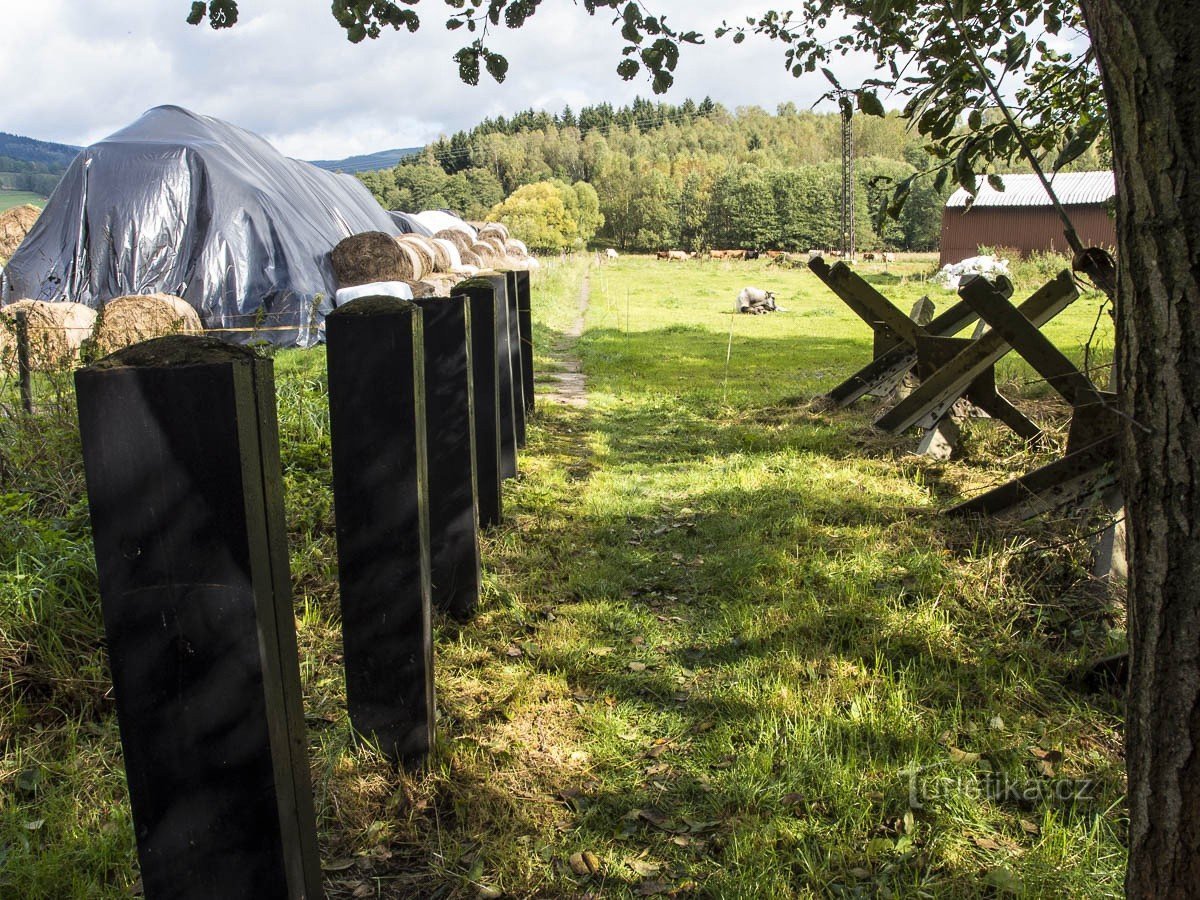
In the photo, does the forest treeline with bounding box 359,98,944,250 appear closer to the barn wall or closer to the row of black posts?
the barn wall

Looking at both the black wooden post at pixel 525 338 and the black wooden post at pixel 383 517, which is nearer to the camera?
the black wooden post at pixel 383 517

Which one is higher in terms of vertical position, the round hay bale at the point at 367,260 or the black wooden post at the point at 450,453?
the round hay bale at the point at 367,260

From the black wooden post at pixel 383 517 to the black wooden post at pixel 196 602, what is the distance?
96 cm

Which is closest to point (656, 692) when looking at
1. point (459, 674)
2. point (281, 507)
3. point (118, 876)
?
point (459, 674)

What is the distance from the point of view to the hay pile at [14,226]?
1716cm

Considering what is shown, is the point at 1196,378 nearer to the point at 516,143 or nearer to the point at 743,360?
the point at 743,360

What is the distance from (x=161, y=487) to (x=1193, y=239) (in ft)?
5.77

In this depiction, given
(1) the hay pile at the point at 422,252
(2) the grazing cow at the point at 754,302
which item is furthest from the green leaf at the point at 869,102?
(2) the grazing cow at the point at 754,302

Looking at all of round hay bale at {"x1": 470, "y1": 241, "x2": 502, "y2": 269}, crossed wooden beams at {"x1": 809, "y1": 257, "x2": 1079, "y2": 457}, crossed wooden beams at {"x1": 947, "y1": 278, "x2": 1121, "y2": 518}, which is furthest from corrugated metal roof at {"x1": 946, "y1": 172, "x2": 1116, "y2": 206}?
crossed wooden beams at {"x1": 947, "y1": 278, "x2": 1121, "y2": 518}

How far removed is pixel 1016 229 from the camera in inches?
1435

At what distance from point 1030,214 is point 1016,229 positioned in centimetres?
79

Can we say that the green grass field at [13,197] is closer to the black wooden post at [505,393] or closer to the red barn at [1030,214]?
the black wooden post at [505,393]

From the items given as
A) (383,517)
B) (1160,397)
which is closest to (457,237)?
(383,517)

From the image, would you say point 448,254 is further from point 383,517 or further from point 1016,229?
point 1016,229
